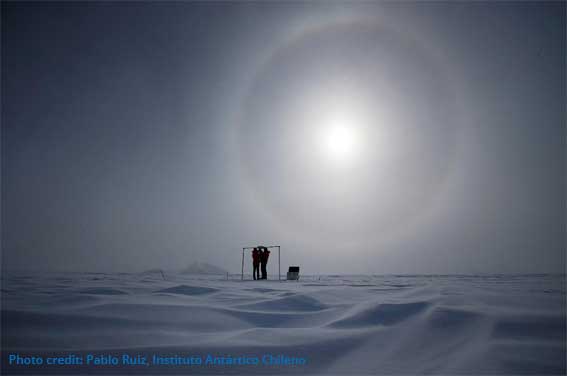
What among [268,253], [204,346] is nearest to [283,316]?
[204,346]

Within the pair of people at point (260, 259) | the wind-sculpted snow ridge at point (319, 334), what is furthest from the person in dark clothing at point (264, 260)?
the wind-sculpted snow ridge at point (319, 334)

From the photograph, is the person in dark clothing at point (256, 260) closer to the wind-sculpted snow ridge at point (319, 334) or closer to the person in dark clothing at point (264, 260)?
the person in dark clothing at point (264, 260)

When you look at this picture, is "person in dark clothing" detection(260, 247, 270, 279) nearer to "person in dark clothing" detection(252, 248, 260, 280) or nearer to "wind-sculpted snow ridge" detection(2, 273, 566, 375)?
"person in dark clothing" detection(252, 248, 260, 280)

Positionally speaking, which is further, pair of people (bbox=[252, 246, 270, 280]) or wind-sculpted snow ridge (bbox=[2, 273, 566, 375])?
pair of people (bbox=[252, 246, 270, 280])

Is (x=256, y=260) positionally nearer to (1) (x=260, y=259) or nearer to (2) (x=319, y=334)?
(1) (x=260, y=259)

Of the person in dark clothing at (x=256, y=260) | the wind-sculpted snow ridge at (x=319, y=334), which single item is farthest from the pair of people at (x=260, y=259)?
the wind-sculpted snow ridge at (x=319, y=334)

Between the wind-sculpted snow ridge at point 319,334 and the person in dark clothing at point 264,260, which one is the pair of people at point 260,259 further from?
the wind-sculpted snow ridge at point 319,334

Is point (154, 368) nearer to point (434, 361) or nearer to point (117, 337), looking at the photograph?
point (117, 337)

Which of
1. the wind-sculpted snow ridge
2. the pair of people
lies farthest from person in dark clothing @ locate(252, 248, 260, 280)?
the wind-sculpted snow ridge

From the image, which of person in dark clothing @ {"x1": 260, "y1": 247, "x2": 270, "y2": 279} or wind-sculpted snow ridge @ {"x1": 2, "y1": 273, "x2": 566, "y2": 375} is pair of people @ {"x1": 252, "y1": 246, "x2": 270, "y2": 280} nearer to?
person in dark clothing @ {"x1": 260, "y1": 247, "x2": 270, "y2": 279}

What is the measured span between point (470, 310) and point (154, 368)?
14.8ft

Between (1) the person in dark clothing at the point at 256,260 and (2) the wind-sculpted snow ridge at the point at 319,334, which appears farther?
(1) the person in dark clothing at the point at 256,260

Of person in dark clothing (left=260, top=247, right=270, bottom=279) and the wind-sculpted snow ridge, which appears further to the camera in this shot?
person in dark clothing (left=260, top=247, right=270, bottom=279)

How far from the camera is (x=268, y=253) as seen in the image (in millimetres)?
17375
